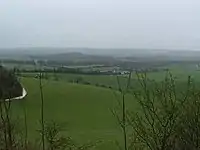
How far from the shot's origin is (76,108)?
4325cm

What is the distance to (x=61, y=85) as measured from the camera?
50.2 meters

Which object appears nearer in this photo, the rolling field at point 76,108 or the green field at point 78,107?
the green field at point 78,107

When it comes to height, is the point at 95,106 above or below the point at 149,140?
below

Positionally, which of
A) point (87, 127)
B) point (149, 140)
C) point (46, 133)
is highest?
point (149, 140)

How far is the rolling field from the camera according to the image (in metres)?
34.2

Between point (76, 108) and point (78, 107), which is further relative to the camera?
point (78, 107)

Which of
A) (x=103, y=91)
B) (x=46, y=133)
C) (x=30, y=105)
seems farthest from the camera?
(x=103, y=91)

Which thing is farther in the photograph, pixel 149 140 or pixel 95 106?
pixel 95 106

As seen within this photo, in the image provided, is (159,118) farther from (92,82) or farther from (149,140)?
(92,82)

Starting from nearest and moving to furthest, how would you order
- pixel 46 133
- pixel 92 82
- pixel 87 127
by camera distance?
1. pixel 46 133
2. pixel 87 127
3. pixel 92 82

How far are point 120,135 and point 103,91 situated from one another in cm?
1714

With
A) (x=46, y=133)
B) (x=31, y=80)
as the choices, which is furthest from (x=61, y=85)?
(x=46, y=133)

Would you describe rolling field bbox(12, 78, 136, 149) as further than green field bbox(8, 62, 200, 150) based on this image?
Yes

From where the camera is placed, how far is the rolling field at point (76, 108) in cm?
3425
